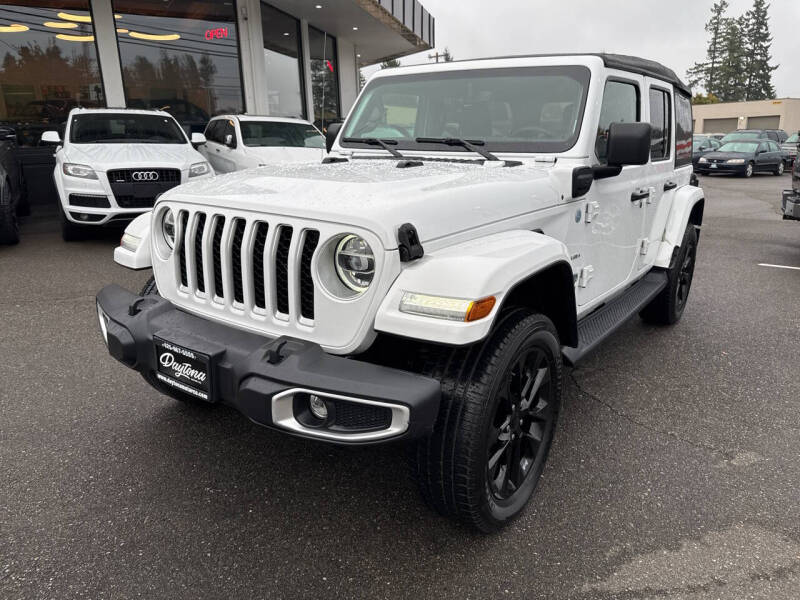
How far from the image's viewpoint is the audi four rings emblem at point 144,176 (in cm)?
735

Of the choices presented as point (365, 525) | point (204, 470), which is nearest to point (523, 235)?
point (365, 525)

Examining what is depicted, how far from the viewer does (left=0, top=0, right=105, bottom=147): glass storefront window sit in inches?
468

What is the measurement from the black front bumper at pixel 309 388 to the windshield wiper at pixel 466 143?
1.52 meters

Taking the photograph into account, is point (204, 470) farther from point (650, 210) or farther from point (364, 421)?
point (650, 210)

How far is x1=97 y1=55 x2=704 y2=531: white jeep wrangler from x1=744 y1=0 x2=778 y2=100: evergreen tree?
8714cm

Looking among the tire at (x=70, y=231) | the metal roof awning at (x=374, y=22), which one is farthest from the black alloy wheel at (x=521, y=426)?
the metal roof awning at (x=374, y=22)

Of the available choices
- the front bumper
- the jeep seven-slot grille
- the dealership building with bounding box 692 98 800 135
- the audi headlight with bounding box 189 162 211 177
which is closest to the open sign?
the audi headlight with bounding box 189 162 211 177

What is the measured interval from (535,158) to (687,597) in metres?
1.99

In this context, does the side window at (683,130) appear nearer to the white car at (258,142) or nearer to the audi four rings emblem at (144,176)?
the white car at (258,142)

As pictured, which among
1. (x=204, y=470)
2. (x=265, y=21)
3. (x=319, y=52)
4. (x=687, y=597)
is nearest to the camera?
(x=687, y=597)

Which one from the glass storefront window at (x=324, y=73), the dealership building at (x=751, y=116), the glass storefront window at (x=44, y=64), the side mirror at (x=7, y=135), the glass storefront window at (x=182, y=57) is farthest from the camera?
the dealership building at (x=751, y=116)

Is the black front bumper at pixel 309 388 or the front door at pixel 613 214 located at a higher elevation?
the front door at pixel 613 214

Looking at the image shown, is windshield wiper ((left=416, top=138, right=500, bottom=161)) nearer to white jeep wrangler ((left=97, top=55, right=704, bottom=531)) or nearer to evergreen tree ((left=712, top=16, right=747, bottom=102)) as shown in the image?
white jeep wrangler ((left=97, top=55, right=704, bottom=531))

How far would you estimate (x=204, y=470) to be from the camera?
111 inches
